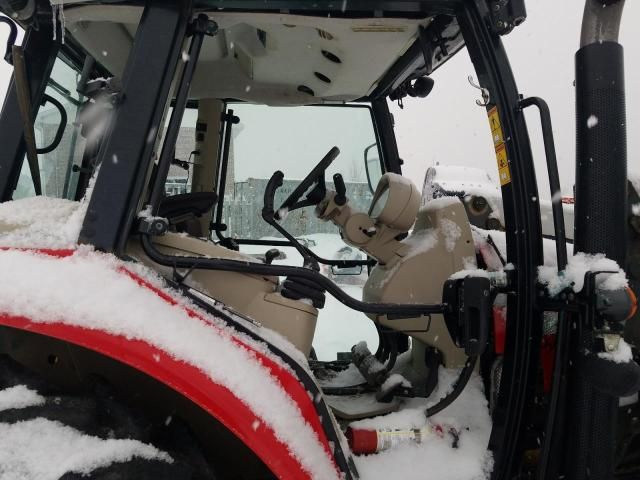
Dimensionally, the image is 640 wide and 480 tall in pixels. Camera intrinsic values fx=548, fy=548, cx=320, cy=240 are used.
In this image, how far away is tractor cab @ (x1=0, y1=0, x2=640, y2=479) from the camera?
48.3 inches

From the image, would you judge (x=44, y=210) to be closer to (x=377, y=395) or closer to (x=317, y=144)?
(x=377, y=395)

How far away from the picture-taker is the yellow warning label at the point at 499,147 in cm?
157

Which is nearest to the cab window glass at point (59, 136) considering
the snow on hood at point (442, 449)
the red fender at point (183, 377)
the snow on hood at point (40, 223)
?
the snow on hood at point (40, 223)

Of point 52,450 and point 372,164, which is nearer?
point 52,450

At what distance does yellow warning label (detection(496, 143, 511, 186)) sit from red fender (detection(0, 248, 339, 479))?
3.13 ft

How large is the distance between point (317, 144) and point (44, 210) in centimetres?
181

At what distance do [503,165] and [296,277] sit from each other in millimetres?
681

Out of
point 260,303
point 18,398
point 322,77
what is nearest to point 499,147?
point 260,303

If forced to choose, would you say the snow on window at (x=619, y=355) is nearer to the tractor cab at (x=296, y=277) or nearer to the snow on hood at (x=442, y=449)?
the tractor cab at (x=296, y=277)

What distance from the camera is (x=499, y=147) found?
1597 mm

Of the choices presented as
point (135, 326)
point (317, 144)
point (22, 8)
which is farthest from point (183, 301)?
point (317, 144)

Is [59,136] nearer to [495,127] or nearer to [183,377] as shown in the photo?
[183,377]

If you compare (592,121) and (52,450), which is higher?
(592,121)

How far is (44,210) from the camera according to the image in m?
1.54
